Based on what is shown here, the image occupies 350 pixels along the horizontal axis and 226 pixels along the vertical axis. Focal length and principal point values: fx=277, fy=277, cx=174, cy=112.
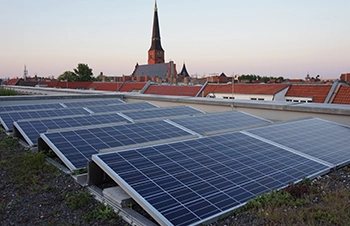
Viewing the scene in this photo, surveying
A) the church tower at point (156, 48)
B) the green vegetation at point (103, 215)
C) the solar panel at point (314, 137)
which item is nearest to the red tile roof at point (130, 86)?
the solar panel at point (314, 137)

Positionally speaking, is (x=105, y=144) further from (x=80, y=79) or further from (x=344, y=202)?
(x=80, y=79)

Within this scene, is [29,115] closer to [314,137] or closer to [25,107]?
[25,107]

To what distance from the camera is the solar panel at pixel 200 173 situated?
549 centimetres

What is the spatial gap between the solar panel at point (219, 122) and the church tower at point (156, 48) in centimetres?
11115

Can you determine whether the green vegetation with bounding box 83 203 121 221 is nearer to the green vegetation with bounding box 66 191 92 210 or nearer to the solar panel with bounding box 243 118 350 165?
the green vegetation with bounding box 66 191 92 210

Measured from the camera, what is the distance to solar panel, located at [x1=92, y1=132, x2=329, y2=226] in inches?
216

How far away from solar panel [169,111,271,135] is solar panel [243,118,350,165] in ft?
4.00

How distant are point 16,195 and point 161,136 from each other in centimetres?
518

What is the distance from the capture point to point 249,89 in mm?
37156

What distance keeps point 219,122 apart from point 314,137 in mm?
4356

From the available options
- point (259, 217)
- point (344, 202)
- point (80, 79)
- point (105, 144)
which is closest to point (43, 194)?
point (105, 144)

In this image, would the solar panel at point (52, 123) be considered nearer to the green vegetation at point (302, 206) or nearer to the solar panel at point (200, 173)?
the solar panel at point (200, 173)

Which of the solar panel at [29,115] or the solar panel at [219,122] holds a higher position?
the solar panel at [219,122]

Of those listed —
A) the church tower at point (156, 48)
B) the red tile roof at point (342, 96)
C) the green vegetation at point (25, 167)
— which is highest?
the church tower at point (156, 48)
